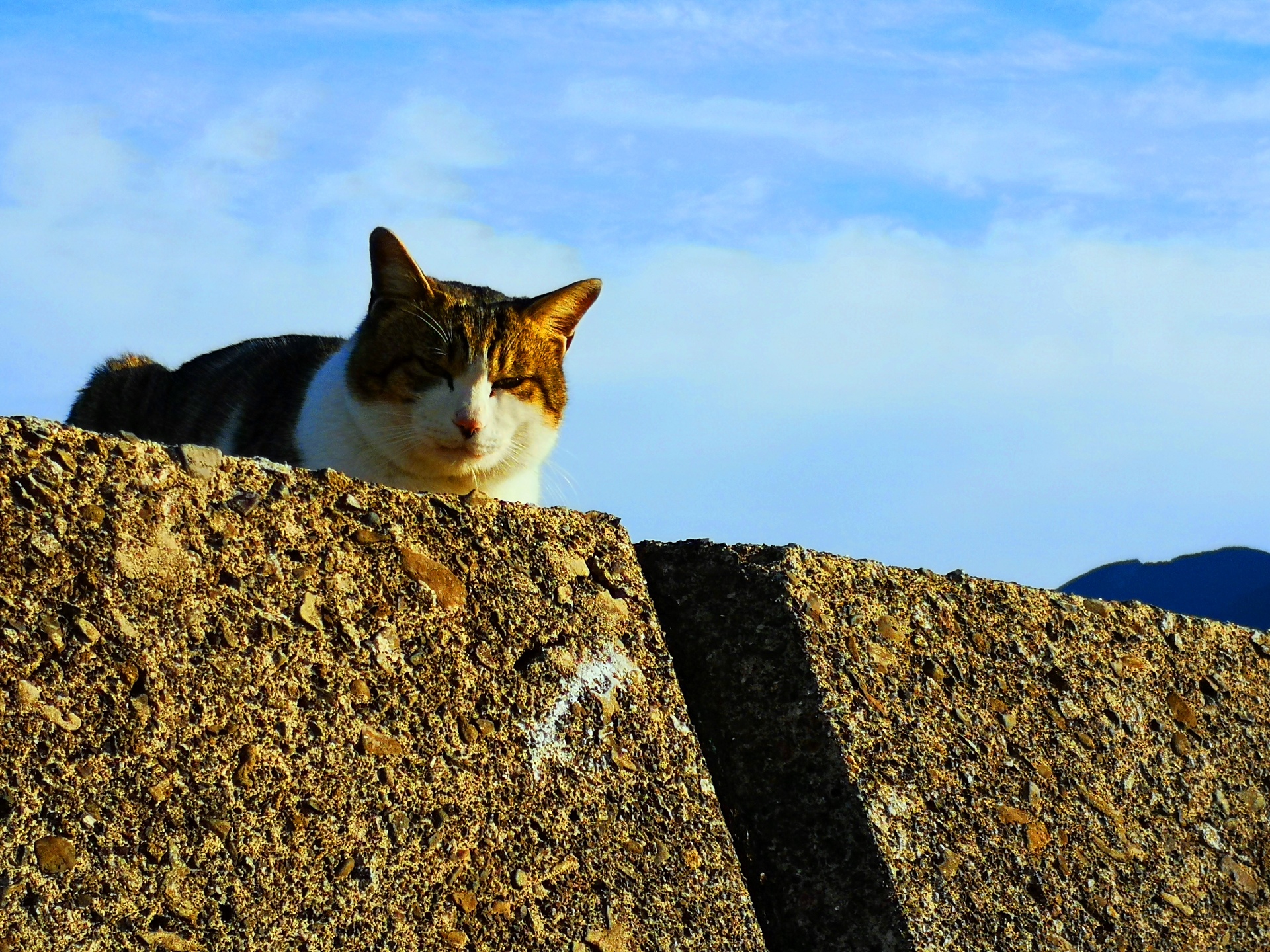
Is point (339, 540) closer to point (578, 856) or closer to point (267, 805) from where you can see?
point (267, 805)

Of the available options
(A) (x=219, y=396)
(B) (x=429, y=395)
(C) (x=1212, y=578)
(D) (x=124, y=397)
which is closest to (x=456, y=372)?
(B) (x=429, y=395)

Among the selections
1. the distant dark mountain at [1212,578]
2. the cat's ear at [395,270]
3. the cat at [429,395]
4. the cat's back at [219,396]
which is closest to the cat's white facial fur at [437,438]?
the cat at [429,395]

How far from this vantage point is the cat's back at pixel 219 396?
12.4 ft

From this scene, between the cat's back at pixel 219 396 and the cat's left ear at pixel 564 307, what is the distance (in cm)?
72

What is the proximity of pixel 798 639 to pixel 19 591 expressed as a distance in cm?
111

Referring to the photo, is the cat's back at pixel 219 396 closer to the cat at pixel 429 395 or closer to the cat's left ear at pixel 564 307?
the cat at pixel 429 395

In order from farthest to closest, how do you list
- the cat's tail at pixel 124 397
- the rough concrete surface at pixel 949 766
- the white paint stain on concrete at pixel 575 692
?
the cat's tail at pixel 124 397 < the rough concrete surface at pixel 949 766 < the white paint stain on concrete at pixel 575 692

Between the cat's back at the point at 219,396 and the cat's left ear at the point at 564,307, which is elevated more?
the cat's back at the point at 219,396

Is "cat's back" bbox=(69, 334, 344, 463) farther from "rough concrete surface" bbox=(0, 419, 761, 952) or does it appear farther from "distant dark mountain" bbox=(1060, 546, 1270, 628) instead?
"distant dark mountain" bbox=(1060, 546, 1270, 628)

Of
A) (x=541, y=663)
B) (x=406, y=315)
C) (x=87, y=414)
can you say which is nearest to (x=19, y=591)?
(x=541, y=663)

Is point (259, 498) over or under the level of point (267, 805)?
over

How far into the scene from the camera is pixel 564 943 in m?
1.61

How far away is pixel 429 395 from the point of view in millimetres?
3160

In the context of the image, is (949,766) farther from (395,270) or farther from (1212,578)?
(1212,578)
